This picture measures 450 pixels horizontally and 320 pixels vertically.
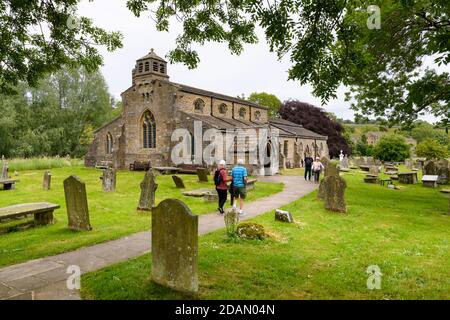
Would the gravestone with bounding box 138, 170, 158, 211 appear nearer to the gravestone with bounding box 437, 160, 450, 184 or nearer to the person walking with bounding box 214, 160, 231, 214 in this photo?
the person walking with bounding box 214, 160, 231, 214

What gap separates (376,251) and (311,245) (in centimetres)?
143

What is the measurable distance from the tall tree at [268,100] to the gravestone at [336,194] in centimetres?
5529

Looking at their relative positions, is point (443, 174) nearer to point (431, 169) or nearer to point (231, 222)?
point (431, 169)

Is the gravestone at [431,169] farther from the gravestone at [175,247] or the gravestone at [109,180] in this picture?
the gravestone at [175,247]

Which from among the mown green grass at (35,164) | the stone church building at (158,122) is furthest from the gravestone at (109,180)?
the mown green grass at (35,164)

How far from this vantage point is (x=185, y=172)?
27906 mm

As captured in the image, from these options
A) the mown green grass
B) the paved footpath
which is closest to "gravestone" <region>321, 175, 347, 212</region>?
the paved footpath

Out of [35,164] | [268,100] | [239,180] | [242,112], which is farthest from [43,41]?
[268,100]

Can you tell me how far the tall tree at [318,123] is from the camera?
5288 cm

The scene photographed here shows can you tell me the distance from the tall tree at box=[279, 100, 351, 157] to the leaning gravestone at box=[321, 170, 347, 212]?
140 ft

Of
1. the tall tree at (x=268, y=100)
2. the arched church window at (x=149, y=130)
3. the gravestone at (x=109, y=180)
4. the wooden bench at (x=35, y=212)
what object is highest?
the tall tree at (x=268, y=100)

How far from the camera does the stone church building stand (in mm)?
29438

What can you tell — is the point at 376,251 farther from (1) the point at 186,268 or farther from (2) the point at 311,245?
(1) the point at 186,268
